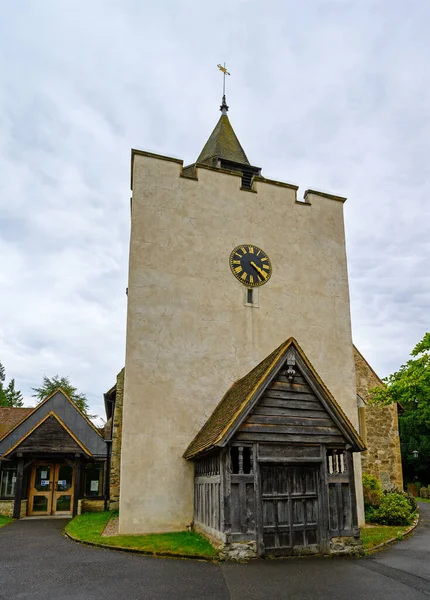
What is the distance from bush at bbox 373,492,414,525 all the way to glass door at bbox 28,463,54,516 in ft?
44.7

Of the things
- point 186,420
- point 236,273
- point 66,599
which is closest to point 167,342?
point 186,420

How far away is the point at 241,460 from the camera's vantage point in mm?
10438

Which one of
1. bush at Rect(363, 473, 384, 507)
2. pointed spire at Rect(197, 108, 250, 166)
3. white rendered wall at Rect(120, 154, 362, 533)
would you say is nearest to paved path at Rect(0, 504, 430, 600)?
white rendered wall at Rect(120, 154, 362, 533)

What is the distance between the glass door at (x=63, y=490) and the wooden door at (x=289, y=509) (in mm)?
13108

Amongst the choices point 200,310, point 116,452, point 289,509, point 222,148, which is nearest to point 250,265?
point 200,310

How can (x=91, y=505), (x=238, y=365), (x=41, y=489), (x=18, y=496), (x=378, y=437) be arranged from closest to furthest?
(x=238, y=365)
(x=18, y=496)
(x=378, y=437)
(x=41, y=489)
(x=91, y=505)

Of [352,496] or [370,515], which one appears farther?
[370,515]

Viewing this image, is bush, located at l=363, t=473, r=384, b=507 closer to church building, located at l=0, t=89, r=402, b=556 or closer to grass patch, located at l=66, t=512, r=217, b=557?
church building, located at l=0, t=89, r=402, b=556

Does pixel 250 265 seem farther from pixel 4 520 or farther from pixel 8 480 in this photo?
pixel 8 480

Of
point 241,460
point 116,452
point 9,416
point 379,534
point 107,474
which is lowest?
point 379,534

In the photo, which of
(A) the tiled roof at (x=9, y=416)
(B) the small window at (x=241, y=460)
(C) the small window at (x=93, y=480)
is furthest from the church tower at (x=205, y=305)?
(A) the tiled roof at (x=9, y=416)

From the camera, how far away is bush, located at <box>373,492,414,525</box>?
1509 centimetres

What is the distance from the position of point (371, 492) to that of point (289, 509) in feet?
27.5

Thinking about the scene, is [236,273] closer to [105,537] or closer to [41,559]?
[105,537]
